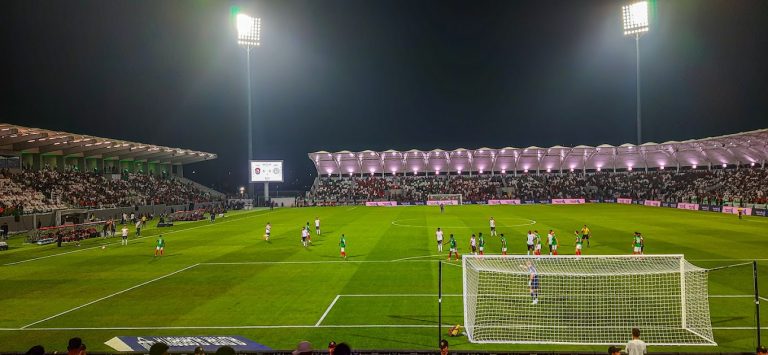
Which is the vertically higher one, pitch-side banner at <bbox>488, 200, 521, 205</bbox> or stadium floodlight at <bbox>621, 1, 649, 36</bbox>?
stadium floodlight at <bbox>621, 1, 649, 36</bbox>

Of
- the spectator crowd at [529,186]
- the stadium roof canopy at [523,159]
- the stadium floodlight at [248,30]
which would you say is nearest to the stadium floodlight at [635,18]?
the stadium roof canopy at [523,159]

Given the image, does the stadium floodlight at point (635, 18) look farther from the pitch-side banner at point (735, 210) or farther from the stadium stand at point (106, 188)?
the stadium stand at point (106, 188)

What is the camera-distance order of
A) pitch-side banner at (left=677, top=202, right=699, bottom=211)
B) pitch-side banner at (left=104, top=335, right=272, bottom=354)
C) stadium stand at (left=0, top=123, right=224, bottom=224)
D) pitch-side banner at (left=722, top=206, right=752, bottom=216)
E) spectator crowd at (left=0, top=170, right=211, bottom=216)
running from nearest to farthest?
pitch-side banner at (left=104, top=335, right=272, bottom=354) → spectator crowd at (left=0, top=170, right=211, bottom=216) → stadium stand at (left=0, top=123, right=224, bottom=224) → pitch-side banner at (left=722, top=206, right=752, bottom=216) → pitch-side banner at (left=677, top=202, right=699, bottom=211)

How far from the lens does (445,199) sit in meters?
78.6

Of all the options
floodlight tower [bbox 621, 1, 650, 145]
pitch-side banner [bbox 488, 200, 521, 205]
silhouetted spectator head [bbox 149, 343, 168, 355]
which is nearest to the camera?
Answer: silhouetted spectator head [bbox 149, 343, 168, 355]

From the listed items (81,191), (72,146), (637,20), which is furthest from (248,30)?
(637,20)

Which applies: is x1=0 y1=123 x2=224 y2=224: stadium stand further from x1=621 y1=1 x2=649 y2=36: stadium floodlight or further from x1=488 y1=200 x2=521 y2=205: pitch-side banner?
x1=621 y1=1 x2=649 y2=36: stadium floodlight

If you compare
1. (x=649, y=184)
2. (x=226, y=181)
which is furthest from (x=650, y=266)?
(x=226, y=181)

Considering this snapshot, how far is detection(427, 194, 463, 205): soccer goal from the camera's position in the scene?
77.8m

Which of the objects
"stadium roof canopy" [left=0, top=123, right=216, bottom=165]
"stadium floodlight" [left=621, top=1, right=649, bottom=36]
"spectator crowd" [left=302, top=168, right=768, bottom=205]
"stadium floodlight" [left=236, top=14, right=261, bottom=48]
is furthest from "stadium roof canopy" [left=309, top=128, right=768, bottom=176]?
"stadium roof canopy" [left=0, top=123, right=216, bottom=165]

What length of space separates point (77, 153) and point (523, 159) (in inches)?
2735

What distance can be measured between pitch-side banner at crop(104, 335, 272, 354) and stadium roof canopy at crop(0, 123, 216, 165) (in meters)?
35.9

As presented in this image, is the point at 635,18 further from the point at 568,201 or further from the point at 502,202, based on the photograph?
the point at 502,202

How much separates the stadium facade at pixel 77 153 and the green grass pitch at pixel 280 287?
14266 millimetres
